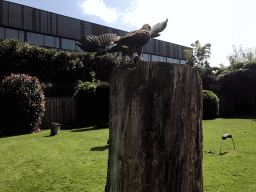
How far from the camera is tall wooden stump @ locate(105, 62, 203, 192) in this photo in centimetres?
104

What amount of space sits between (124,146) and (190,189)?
491mm

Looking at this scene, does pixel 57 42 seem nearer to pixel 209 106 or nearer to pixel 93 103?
pixel 93 103

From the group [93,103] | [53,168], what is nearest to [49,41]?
[93,103]

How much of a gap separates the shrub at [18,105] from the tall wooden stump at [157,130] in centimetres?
869

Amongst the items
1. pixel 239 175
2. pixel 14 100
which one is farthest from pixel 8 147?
pixel 239 175

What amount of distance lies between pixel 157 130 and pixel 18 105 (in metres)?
8.94

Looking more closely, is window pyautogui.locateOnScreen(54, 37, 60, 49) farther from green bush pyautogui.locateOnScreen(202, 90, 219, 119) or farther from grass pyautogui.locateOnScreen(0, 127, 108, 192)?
green bush pyautogui.locateOnScreen(202, 90, 219, 119)

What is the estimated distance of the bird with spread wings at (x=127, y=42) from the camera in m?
2.62

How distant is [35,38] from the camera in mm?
17562

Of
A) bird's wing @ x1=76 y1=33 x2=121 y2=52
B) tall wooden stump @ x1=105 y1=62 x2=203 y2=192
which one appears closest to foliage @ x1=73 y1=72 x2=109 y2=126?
bird's wing @ x1=76 y1=33 x2=121 y2=52

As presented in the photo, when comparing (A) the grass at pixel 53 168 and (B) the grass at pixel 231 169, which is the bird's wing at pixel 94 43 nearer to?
(A) the grass at pixel 53 168

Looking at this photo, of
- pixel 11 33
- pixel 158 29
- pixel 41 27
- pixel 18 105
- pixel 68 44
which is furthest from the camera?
pixel 68 44

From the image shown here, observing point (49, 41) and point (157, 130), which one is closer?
point (157, 130)

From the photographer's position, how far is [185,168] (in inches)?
42.5
